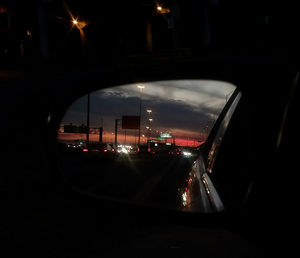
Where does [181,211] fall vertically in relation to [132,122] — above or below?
below

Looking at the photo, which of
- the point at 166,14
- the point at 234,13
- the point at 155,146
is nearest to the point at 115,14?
the point at 166,14

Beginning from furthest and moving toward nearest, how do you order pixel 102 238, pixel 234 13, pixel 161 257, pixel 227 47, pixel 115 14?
pixel 115 14 < pixel 234 13 < pixel 227 47 < pixel 102 238 < pixel 161 257

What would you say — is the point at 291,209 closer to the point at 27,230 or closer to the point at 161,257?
the point at 161,257

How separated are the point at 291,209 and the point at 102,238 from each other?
15.7 feet

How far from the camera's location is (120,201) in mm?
1741

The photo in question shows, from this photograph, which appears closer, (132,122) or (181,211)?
(181,211)

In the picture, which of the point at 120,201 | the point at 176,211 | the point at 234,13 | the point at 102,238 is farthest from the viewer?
the point at 234,13

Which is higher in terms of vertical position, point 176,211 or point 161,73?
point 161,73

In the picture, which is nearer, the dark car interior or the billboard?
the dark car interior

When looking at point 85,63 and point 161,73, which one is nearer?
point 161,73

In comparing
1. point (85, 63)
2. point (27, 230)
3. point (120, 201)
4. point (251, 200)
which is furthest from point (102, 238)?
point (85, 63)

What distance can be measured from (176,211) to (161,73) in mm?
745

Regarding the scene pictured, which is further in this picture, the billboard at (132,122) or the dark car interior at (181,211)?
the billboard at (132,122)

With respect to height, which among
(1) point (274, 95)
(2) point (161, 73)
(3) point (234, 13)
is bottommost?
(1) point (274, 95)
